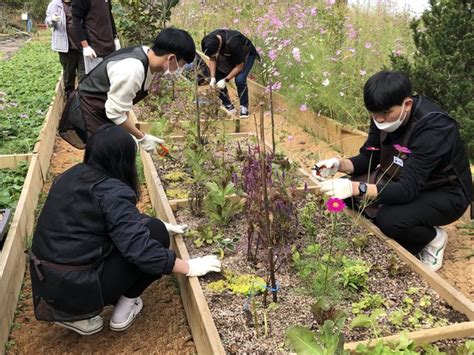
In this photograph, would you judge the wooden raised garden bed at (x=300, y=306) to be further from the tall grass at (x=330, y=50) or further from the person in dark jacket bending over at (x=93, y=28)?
the person in dark jacket bending over at (x=93, y=28)

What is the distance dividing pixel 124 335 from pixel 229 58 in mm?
4310

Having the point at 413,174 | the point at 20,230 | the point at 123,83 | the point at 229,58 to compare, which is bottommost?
the point at 20,230

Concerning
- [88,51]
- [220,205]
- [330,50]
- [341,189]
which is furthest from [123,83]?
[330,50]

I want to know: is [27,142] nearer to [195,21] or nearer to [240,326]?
[240,326]

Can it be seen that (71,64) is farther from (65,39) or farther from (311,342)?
(311,342)

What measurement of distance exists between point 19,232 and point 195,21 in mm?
9258

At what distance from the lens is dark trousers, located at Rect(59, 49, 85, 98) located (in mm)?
5957

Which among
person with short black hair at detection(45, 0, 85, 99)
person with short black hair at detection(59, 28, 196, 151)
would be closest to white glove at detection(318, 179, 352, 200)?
person with short black hair at detection(59, 28, 196, 151)

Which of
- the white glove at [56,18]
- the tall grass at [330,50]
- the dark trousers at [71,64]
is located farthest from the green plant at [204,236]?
the white glove at [56,18]

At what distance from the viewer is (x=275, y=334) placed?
7.06 feet

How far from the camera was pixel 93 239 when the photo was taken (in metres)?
2.23

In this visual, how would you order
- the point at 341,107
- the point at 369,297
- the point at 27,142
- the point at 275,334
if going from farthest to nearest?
the point at 341,107 < the point at 27,142 < the point at 369,297 < the point at 275,334

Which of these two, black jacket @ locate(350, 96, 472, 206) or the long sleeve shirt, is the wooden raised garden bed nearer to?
black jacket @ locate(350, 96, 472, 206)

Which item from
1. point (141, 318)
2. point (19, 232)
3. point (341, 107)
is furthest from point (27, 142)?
point (341, 107)
